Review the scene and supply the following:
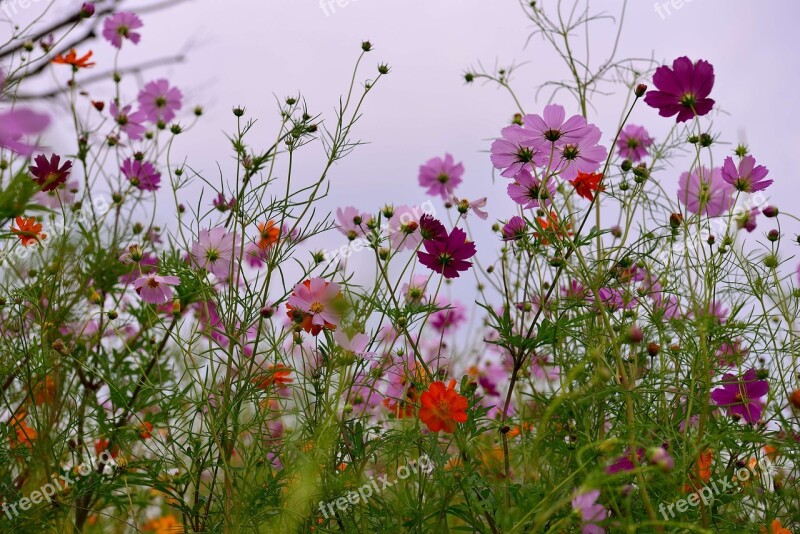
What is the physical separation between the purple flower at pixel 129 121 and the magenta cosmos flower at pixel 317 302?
39.2 inches

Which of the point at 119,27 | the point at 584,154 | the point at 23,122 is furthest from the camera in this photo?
the point at 119,27

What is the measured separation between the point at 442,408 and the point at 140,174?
1.07 m

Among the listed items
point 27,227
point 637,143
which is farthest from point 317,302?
point 637,143

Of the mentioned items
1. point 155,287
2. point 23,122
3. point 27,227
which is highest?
point 27,227

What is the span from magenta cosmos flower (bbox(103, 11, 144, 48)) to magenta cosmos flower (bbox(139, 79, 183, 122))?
20cm

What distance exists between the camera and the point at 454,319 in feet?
7.93

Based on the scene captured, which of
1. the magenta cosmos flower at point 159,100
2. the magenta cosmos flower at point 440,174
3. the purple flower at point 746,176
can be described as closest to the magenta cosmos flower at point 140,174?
the magenta cosmos flower at point 159,100

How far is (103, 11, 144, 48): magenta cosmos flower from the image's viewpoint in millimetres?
2068

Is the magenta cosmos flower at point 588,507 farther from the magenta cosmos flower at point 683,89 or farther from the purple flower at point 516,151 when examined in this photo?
the magenta cosmos flower at point 683,89

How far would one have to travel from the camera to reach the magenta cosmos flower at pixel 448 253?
46.0 inches

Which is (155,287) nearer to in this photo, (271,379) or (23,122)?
(271,379)

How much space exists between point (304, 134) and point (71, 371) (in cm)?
79

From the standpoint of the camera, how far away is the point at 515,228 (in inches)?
46.1

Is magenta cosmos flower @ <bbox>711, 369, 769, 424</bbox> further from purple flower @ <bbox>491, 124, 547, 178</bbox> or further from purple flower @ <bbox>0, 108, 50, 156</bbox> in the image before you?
purple flower @ <bbox>0, 108, 50, 156</bbox>
